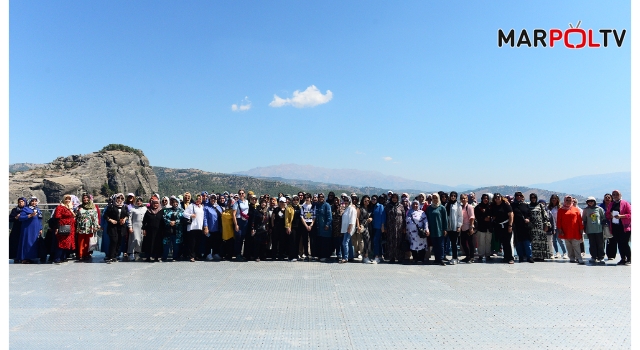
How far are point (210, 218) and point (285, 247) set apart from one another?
201 centimetres

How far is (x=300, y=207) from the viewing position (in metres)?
10.4

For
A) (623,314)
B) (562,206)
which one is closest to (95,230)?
(623,314)

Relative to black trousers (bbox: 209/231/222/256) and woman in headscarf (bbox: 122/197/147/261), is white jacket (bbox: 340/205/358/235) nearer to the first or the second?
black trousers (bbox: 209/231/222/256)

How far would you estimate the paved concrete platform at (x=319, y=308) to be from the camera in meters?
4.65

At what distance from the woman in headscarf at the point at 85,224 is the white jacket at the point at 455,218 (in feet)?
28.5

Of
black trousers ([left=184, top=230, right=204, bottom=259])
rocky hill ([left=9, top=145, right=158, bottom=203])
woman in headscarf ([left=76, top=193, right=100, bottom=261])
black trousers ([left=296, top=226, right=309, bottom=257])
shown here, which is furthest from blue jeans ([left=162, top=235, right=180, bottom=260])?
rocky hill ([left=9, top=145, right=158, bottom=203])

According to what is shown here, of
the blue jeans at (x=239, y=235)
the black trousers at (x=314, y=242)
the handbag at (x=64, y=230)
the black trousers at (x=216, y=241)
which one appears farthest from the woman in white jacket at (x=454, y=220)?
the handbag at (x=64, y=230)

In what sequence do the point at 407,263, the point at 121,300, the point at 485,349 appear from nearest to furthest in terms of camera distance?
the point at 485,349 → the point at 121,300 → the point at 407,263

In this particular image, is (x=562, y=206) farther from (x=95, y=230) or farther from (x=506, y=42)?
(x=95, y=230)

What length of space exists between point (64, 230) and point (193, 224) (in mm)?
3003

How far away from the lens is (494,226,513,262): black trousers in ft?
31.8

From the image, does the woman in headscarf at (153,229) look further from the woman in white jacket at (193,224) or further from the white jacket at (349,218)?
the white jacket at (349,218)

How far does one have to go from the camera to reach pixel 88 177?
55.5 m

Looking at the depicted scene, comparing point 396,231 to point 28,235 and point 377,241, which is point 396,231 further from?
point 28,235
